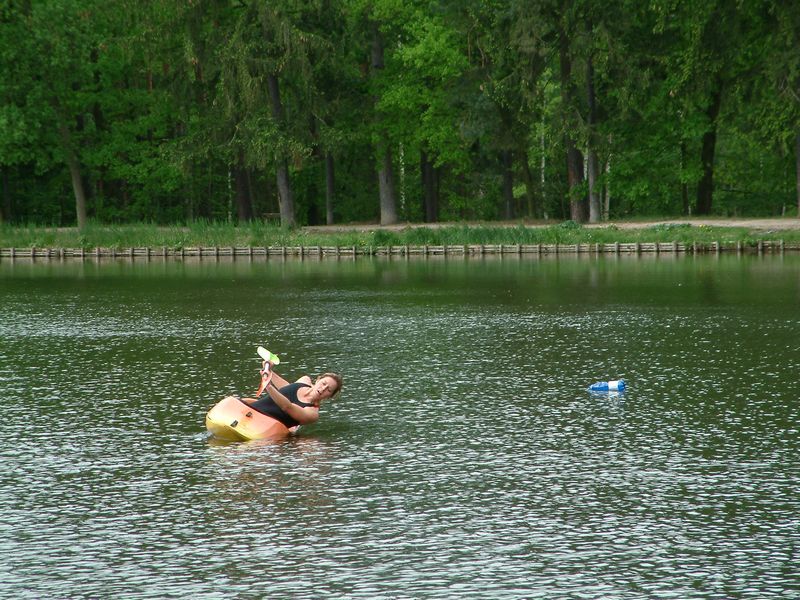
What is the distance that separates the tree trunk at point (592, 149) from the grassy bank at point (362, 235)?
13.3 feet

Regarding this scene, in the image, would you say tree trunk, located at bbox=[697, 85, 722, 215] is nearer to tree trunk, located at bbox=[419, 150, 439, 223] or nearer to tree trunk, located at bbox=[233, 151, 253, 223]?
tree trunk, located at bbox=[419, 150, 439, 223]

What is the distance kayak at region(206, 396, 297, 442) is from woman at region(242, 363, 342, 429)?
0.11 metres

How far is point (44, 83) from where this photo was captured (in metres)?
67.6

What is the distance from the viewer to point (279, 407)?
15.6m

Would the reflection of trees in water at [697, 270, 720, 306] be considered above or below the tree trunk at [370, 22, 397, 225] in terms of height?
below

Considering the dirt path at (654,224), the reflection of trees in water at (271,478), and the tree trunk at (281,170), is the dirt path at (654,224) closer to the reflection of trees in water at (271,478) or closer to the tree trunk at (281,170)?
the tree trunk at (281,170)

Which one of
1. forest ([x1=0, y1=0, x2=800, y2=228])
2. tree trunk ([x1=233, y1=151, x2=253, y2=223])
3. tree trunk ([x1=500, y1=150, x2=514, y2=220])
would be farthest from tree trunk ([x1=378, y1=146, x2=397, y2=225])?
tree trunk ([x1=233, y1=151, x2=253, y2=223])

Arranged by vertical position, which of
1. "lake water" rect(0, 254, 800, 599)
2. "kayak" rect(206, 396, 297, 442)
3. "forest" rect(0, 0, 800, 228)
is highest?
"forest" rect(0, 0, 800, 228)

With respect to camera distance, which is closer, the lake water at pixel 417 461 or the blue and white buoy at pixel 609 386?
the lake water at pixel 417 461

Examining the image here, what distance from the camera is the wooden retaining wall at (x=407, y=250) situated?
55406mm

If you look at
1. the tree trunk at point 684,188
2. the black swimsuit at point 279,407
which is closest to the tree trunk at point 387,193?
the tree trunk at point 684,188

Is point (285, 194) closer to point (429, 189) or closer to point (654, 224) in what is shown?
point (429, 189)

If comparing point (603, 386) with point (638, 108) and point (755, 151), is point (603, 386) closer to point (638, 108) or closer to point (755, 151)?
point (638, 108)

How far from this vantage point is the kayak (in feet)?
50.4
